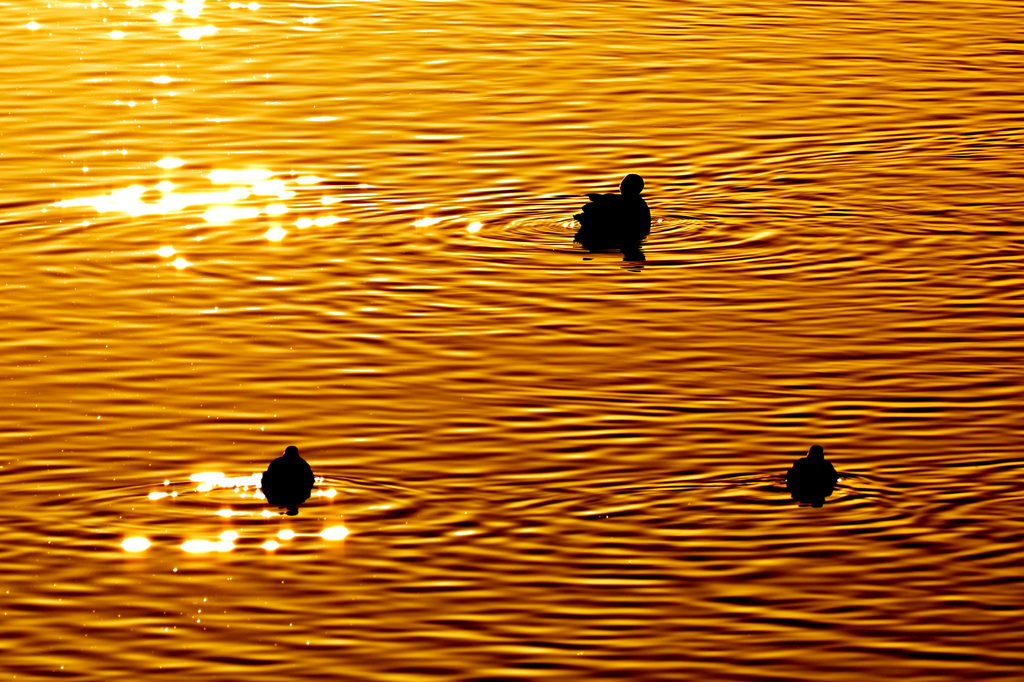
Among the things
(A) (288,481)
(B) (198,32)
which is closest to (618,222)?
(A) (288,481)

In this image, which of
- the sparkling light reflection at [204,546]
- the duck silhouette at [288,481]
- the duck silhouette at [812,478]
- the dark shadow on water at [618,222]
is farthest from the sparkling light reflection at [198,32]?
the duck silhouette at [812,478]

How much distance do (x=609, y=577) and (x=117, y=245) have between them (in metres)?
13.3

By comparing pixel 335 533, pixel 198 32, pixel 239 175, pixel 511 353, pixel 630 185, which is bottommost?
pixel 335 533

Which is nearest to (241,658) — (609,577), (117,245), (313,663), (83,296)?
(313,663)

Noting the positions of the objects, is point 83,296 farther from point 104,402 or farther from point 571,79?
point 571,79

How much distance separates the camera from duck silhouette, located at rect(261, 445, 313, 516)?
871 inches

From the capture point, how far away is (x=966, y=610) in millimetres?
20109

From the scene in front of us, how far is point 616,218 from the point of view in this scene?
31.3 metres

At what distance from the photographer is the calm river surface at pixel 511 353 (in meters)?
20.0

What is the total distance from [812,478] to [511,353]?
5.87 metres

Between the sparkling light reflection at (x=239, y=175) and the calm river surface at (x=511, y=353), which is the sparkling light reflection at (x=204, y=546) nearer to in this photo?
the calm river surface at (x=511, y=353)

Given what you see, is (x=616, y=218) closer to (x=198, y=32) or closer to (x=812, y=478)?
(x=812, y=478)

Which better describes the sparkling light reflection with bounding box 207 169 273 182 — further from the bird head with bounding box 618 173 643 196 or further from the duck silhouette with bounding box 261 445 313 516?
the duck silhouette with bounding box 261 445 313 516

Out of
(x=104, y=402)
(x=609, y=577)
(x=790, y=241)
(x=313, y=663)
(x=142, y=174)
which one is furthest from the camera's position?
(x=142, y=174)
